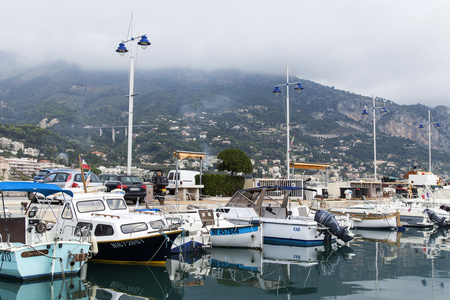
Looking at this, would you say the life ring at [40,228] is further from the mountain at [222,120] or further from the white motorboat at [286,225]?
the mountain at [222,120]

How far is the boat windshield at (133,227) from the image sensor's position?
1525 centimetres

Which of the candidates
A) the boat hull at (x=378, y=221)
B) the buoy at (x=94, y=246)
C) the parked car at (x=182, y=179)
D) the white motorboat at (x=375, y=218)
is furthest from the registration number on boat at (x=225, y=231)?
the boat hull at (x=378, y=221)

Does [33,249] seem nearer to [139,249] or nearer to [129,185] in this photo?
[139,249]

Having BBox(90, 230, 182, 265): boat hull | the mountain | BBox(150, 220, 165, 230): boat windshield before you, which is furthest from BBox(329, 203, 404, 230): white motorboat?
the mountain

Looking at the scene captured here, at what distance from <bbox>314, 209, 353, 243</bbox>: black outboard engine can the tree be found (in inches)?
455

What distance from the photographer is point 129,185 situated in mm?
23125

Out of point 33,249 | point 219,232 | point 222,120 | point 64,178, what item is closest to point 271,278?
point 219,232

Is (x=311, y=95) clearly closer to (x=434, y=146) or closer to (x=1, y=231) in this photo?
(x=434, y=146)

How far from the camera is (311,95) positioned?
115 metres

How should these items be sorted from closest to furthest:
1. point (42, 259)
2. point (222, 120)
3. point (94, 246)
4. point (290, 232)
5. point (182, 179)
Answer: point (42, 259) → point (94, 246) → point (290, 232) → point (182, 179) → point (222, 120)

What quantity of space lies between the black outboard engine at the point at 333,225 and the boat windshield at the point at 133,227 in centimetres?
975

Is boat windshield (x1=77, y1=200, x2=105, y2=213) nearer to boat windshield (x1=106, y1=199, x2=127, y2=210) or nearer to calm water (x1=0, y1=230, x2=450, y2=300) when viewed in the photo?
boat windshield (x1=106, y1=199, x2=127, y2=210)

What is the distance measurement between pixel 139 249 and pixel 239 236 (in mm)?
5504

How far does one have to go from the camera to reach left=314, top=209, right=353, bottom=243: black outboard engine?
70.0 ft
